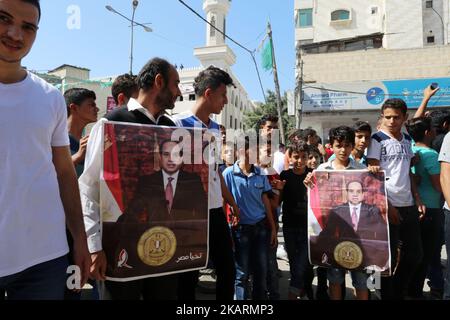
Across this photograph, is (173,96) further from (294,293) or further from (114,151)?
(294,293)

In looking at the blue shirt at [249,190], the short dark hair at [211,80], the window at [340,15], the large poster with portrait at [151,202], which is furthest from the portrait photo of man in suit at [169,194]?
the window at [340,15]

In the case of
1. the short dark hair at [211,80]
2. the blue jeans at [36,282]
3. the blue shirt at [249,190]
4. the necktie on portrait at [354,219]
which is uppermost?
the short dark hair at [211,80]

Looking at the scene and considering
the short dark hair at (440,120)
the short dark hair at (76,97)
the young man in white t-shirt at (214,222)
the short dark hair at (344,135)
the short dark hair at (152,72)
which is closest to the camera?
the short dark hair at (152,72)

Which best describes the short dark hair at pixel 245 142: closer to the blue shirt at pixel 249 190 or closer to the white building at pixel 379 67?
the blue shirt at pixel 249 190

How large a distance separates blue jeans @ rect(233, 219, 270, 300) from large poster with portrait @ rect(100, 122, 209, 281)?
1.12 metres

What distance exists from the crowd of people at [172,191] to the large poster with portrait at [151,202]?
9 centimetres

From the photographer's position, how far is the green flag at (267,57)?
13.2 metres

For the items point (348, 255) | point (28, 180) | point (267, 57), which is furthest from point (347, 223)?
point (267, 57)

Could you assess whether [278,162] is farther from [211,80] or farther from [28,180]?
[28,180]

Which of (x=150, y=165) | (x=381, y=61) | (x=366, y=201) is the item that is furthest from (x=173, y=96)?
(x=381, y=61)

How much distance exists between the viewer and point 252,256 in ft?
9.86

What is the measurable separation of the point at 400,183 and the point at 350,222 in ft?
2.22

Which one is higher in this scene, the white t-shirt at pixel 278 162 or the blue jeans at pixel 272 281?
the white t-shirt at pixel 278 162

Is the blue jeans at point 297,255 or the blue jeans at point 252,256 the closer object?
Result: the blue jeans at point 252,256
